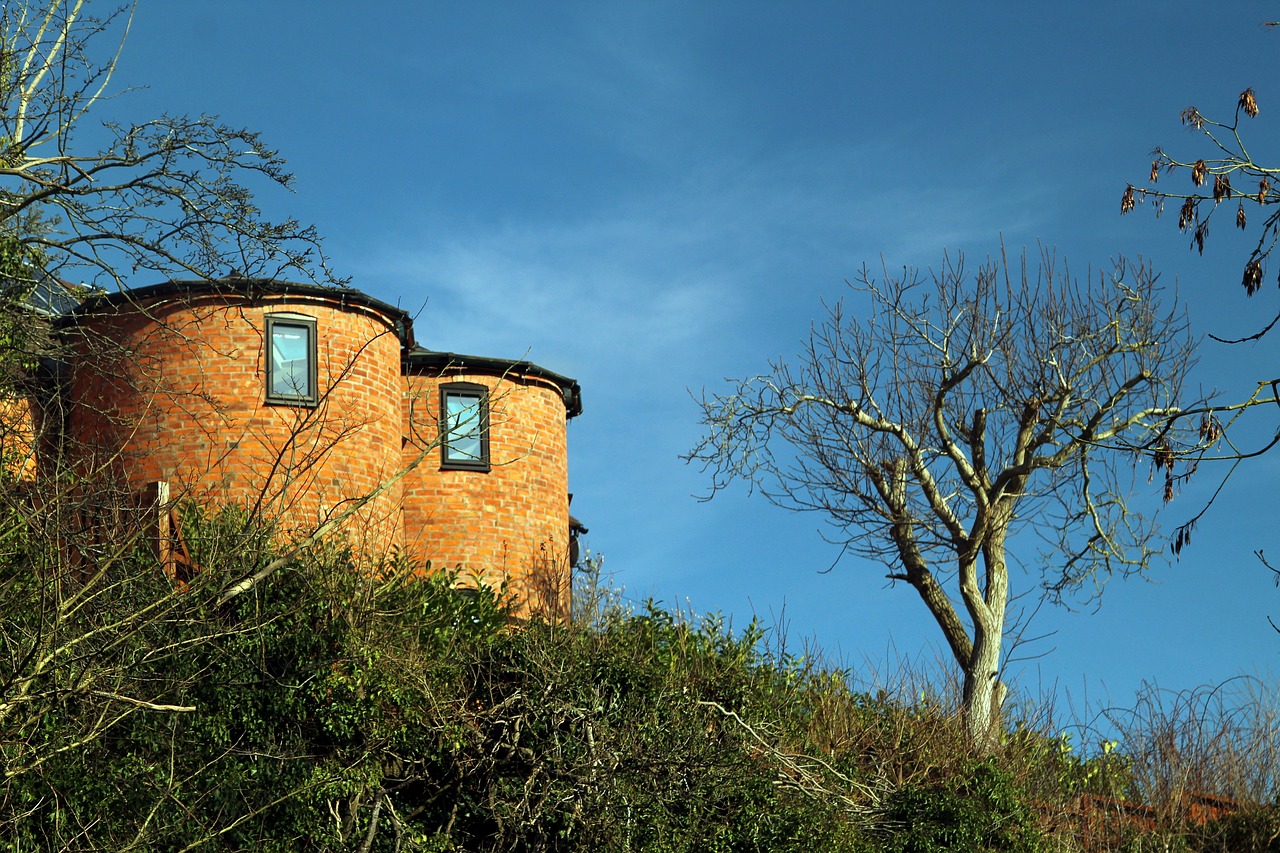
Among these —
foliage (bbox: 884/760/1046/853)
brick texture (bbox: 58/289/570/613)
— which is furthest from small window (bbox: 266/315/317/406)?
foliage (bbox: 884/760/1046/853)

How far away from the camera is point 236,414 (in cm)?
1587

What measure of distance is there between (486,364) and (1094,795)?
10899 mm

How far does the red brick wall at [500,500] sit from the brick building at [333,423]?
2 cm

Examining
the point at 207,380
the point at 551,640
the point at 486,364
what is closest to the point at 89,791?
the point at 551,640

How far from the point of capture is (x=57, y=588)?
7559 millimetres

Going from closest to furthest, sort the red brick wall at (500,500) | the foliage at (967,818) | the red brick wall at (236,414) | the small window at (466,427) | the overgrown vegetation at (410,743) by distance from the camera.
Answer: the overgrown vegetation at (410,743)
the foliage at (967,818)
the red brick wall at (236,414)
the red brick wall at (500,500)
the small window at (466,427)

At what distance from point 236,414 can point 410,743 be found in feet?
20.0

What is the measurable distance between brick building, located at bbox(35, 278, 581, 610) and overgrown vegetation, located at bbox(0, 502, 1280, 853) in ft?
3.83

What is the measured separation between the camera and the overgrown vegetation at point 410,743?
10.4 m

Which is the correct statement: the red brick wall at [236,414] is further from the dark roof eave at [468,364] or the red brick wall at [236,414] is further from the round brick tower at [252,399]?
the dark roof eave at [468,364]

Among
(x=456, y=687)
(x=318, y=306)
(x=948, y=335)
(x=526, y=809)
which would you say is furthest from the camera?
→ (x=948, y=335)

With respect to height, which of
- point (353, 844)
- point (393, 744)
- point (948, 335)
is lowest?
point (353, 844)

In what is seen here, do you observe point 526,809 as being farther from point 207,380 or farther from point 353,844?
point 207,380

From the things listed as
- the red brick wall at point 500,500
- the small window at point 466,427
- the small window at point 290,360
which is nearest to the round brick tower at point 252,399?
the small window at point 290,360
